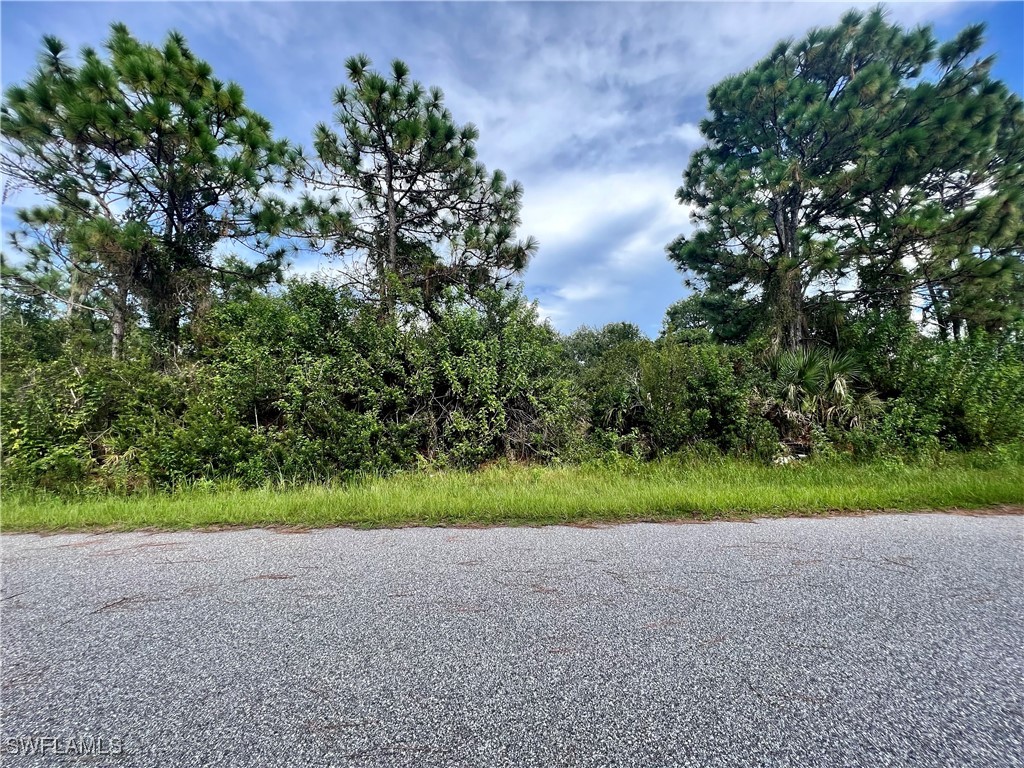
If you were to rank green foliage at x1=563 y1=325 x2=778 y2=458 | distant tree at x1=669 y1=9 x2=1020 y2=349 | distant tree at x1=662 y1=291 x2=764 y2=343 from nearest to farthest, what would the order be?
green foliage at x1=563 y1=325 x2=778 y2=458
distant tree at x1=669 y1=9 x2=1020 y2=349
distant tree at x1=662 y1=291 x2=764 y2=343

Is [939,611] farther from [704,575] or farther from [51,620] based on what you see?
[51,620]

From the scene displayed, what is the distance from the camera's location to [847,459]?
21.9 feet

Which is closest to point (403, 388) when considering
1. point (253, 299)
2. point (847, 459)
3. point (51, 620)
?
point (253, 299)

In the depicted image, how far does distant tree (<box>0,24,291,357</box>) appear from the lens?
22.7 feet

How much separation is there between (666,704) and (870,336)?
10.4 m

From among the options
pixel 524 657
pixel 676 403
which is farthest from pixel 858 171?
pixel 524 657

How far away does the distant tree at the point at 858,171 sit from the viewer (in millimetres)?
9141

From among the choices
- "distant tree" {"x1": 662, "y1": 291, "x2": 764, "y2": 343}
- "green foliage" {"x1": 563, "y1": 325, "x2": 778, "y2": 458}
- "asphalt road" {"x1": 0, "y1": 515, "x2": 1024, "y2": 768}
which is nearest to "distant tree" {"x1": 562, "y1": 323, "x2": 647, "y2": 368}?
"distant tree" {"x1": 662, "y1": 291, "x2": 764, "y2": 343}

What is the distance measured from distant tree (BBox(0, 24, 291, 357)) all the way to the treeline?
0.05 m

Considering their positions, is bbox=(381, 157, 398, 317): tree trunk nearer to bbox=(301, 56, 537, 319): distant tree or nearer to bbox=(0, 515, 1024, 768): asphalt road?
bbox=(301, 56, 537, 319): distant tree

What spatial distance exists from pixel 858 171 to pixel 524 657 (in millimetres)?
13430

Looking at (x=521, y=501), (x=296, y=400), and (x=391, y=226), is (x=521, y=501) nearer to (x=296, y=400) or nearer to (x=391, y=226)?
(x=296, y=400)

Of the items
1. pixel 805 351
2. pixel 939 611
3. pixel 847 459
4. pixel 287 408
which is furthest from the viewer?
pixel 805 351

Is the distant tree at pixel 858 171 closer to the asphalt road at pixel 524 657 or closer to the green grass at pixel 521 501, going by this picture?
the green grass at pixel 521 501
